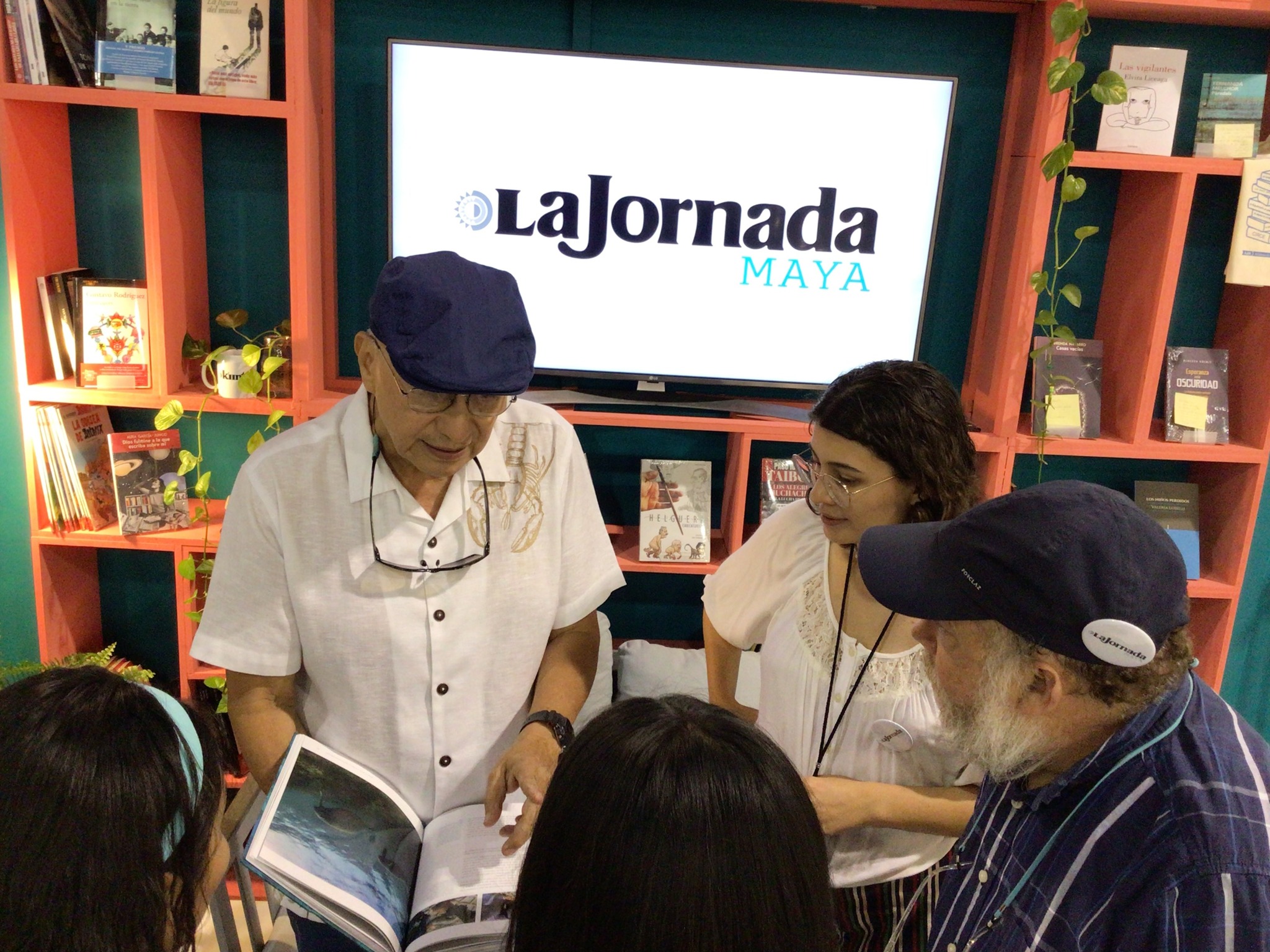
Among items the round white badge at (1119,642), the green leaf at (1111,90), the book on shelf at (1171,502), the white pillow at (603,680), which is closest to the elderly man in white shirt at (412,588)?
the round white badge at (1119,642)

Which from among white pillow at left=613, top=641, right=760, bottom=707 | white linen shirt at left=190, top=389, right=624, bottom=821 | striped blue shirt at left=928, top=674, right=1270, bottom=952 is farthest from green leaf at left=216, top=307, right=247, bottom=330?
striped blue shirt at left=928, top=674, right=1270, bottom=952

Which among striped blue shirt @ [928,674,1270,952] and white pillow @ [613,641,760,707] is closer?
striped blue shirt @ [928,674,1270,952]

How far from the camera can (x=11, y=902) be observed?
2.78 ft

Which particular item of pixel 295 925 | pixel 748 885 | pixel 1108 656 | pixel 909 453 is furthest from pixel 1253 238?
pixel 295 925

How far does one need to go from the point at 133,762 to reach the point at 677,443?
204cm

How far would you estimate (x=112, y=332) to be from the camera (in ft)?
7.98

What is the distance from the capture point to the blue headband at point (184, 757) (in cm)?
95

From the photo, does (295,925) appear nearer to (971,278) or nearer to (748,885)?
(748,885)

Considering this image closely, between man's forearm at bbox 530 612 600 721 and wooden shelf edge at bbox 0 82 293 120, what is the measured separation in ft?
4.99

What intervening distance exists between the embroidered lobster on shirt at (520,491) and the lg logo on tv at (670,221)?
1148mm

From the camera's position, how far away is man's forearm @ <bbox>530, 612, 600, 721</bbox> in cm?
149

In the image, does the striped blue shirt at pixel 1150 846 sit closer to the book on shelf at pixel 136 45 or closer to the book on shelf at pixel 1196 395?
the book on shelf at pixel 1196 395

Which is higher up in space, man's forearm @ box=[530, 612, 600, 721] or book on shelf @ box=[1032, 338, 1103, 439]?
book on shelf @ box=[1032, 338, 1103, 439]

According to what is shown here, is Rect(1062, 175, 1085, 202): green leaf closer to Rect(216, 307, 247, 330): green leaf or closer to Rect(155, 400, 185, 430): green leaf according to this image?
Rect(216, 307, 247, 330): green leaf
